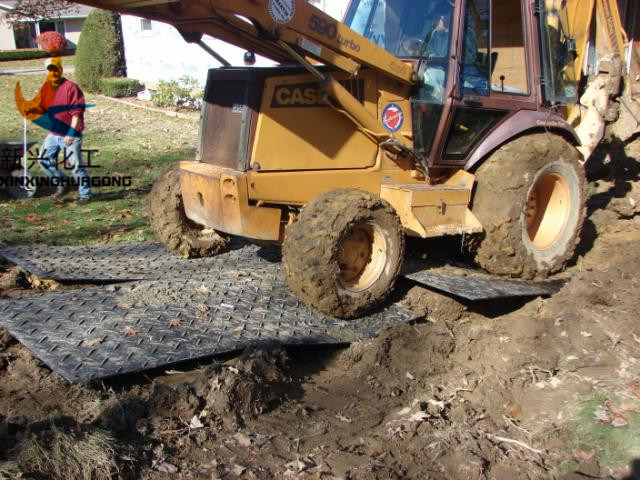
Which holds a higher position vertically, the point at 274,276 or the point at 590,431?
the point at 590,431

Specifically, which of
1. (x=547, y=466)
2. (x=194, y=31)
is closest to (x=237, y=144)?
(x=194, y=31)

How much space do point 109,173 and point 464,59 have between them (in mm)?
6538

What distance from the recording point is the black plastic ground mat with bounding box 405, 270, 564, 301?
18.6 ft

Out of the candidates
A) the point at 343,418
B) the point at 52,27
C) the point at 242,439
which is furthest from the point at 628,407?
the point at 52,27

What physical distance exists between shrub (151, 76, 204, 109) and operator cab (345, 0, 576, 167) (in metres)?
11.5

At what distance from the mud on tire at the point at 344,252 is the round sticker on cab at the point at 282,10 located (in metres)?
1.34

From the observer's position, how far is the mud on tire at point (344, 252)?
204 inches

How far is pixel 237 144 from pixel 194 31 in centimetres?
95

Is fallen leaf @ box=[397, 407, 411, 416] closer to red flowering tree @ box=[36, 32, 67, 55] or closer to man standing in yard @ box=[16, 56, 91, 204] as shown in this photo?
man standing in yard @ box=[16, 56, 91, 204]

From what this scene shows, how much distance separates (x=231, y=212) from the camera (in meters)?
5.45

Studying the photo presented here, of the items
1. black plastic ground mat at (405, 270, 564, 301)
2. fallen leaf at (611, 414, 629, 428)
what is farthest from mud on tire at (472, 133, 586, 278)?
fallen leaf at (611, 414, 629, 428)

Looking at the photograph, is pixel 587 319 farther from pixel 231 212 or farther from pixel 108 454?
pixel 108 454

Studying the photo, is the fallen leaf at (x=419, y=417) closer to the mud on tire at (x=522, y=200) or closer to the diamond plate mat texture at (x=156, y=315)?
the diamond plate mat texture at (x=156, y=315)

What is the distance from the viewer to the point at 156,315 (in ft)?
16.8
